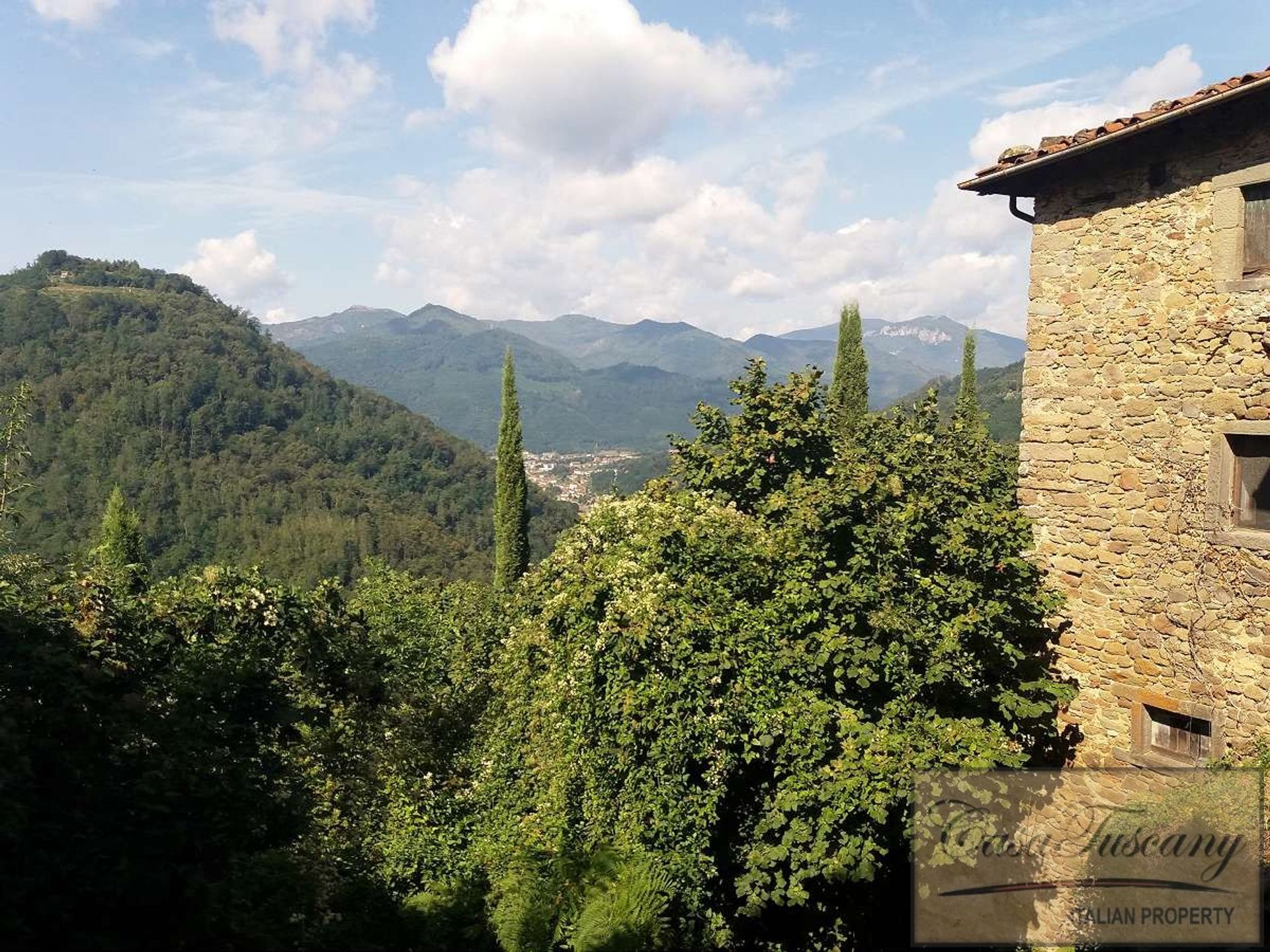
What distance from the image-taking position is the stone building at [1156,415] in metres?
6.99

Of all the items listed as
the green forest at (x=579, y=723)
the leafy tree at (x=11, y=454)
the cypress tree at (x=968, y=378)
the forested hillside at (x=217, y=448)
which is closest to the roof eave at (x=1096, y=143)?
the green forest at (x=579, y=723)

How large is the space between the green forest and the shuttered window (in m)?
3.02

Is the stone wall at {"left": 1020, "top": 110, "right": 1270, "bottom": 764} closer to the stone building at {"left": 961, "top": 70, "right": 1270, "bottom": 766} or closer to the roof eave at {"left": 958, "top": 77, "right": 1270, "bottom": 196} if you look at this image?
the stone building at {"left": 961, "top": 70, "right": 1270, "bottom": 766}

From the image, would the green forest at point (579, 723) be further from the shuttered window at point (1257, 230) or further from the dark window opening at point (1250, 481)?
the shuttered window at point (1257, 230)

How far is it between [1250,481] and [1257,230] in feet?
7.25

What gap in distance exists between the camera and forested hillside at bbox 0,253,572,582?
6862 cm

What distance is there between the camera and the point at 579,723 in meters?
8.70

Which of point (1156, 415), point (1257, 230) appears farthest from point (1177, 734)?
point (1257, 230)

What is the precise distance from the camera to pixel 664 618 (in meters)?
8.34

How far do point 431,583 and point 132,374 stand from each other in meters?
84.6

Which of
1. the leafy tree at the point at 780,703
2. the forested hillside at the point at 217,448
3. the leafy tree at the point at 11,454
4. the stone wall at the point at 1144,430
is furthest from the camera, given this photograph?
the forested hillside at the point at 217,448

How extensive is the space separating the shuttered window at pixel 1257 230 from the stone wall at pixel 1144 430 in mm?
206

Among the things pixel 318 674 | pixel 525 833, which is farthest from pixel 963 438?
pixel 318 674

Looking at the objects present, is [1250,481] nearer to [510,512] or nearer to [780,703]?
[780,703]
